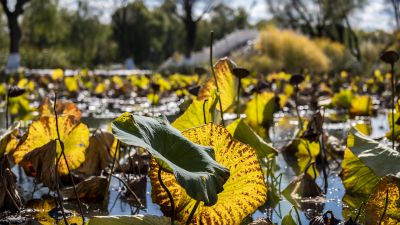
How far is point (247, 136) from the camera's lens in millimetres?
1579

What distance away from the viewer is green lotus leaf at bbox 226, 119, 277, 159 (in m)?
1.55

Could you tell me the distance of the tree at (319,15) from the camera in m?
25.5

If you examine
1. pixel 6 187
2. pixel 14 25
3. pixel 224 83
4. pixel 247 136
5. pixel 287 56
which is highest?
pixel 14 25

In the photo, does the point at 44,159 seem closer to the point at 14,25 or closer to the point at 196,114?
the point at 196,114

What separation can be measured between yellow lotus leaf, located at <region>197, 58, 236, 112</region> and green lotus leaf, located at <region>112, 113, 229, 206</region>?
0.62m

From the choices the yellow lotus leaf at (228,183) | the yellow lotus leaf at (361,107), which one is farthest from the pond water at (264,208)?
the yellow lotus leaf at (361,107)

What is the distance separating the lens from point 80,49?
3788cm

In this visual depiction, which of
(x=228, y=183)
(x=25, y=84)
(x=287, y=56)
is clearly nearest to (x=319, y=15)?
(x=287, y=56)

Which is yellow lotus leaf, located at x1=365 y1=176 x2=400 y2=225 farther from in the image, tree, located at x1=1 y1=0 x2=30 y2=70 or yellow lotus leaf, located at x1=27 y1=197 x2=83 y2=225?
tree, located at x1=1 y1=0 x2=30 y2=70

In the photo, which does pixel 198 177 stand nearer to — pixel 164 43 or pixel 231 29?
pixel 164 43

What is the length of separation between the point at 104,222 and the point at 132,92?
6997mm

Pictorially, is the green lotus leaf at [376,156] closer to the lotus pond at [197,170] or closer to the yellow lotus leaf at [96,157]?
the lotus pond at [197,170]

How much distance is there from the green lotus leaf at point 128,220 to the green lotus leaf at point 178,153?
0.15 m

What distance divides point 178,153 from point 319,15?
90.3 ft
